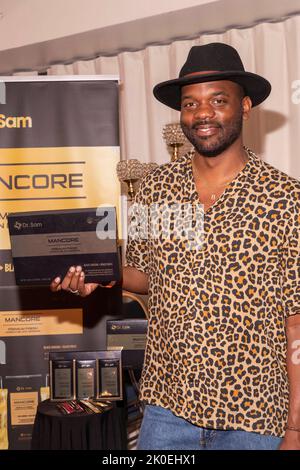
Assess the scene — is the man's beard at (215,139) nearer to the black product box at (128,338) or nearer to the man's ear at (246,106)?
the man's ear at (246,106)

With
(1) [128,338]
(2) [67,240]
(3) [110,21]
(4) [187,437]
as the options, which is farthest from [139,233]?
(3) [110,21]

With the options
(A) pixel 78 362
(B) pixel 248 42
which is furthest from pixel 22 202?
(B) pixel 248 42

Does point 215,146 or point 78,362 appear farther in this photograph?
point 78,362

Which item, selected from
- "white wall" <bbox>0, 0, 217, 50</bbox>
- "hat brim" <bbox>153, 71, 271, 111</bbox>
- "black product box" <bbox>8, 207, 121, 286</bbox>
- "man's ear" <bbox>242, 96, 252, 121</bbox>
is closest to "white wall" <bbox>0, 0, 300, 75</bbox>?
"white wall" <bbox>0, 0, 217, 50</bbox>

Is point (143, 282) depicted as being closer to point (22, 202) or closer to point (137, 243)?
point (137, 243)

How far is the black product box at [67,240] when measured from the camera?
1842 millimetres

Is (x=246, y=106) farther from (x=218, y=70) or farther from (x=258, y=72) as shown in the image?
(x=258, y=72)

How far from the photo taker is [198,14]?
10.9 ft

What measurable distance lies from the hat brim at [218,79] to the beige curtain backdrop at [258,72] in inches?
65.1

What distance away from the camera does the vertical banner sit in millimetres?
3066

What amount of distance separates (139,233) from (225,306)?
16.7 inches

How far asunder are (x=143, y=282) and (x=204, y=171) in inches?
16.7

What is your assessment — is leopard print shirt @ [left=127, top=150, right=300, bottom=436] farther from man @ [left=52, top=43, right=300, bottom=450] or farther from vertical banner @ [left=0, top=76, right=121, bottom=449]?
vertical banner @ [left=0, top=76, right=121, bottom=449]

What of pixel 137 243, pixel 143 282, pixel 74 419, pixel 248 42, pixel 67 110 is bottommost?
pixel 74 419
